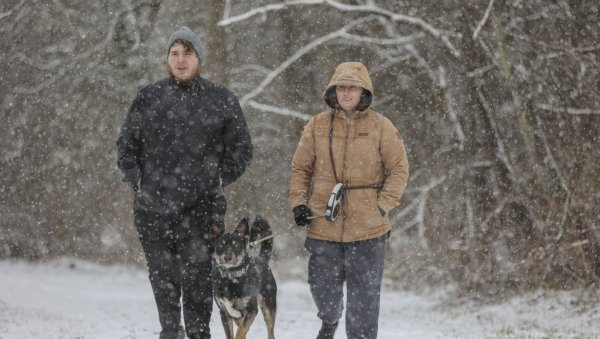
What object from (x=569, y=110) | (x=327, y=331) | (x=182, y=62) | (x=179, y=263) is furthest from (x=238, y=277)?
(x=569, y=110)

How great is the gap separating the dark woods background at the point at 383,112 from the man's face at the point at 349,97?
4536 mm

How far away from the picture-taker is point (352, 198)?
520 cm

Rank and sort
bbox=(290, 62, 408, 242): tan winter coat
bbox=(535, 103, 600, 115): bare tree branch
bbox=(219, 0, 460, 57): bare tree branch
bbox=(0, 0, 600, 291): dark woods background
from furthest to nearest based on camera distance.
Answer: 1. bbox=(219, 0, 460, 57): bare tree branch
2. bbox=(0, 0, 600, 291): dark woods background
3. bbox=(535, 103, 600, 115): bare tree branch
4. bbox=(290, 62, 408, 242): tan winter coat

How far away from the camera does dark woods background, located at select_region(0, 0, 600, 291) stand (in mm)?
A: 9133

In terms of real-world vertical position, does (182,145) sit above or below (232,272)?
above

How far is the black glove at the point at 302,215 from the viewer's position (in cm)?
527

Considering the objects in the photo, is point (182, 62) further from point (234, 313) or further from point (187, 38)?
point (234, 313)

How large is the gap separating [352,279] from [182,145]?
59.1 inches

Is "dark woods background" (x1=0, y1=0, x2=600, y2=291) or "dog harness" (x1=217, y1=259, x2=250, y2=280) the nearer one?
"dog harness" (x1=217, y1=259, x2=250, y2=280)

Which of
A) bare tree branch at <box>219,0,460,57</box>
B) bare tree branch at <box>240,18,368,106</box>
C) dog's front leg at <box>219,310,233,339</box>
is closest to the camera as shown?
dog's front leg at <box>219,310,233,339</box>

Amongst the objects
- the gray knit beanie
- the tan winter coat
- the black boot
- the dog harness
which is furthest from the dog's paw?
the gray knit beanie

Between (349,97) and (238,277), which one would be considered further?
(238,277)

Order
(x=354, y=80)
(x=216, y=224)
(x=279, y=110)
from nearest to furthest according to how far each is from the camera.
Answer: (x=354, y=80) → (x=216, y=224) → (x=279, y=110)

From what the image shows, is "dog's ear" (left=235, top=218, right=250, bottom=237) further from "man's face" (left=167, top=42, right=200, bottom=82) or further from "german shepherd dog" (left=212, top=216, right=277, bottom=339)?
"man's face" (left=167, top=42, right=200, bottom=82)
